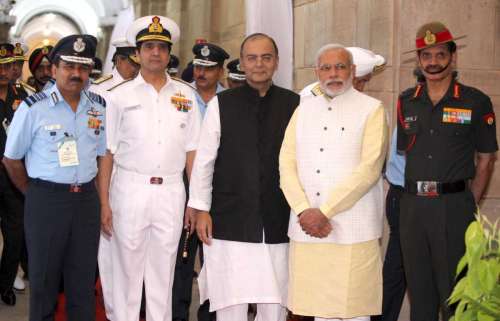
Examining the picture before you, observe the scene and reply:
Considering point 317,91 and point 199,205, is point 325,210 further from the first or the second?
point 317,91

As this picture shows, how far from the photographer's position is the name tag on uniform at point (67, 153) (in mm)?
4852

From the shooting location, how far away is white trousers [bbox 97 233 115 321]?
19.3 ft

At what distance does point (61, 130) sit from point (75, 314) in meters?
1.14

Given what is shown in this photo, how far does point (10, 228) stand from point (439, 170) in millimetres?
3843

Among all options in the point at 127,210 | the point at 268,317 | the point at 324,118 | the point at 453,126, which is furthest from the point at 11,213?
the point at 453,126

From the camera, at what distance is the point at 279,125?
4910 mm

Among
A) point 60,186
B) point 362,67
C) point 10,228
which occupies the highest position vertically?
point 362,67

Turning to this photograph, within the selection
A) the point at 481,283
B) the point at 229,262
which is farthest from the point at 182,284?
the point at 481,283

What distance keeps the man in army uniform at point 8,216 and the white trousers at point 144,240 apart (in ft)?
A: 5.86

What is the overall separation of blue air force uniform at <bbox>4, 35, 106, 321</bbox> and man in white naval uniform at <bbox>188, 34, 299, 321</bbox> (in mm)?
657

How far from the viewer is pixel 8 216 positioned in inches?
274

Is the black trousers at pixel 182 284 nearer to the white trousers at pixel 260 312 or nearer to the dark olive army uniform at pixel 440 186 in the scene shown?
the white trousers at pixel 260 312

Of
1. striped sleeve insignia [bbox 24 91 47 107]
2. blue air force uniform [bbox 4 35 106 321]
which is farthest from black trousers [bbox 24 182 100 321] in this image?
striped sleeve insignia [bbox 24 91 47 107]

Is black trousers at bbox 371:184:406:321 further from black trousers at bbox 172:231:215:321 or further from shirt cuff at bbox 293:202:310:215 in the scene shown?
black trousers at bbox 172:231:215:321
